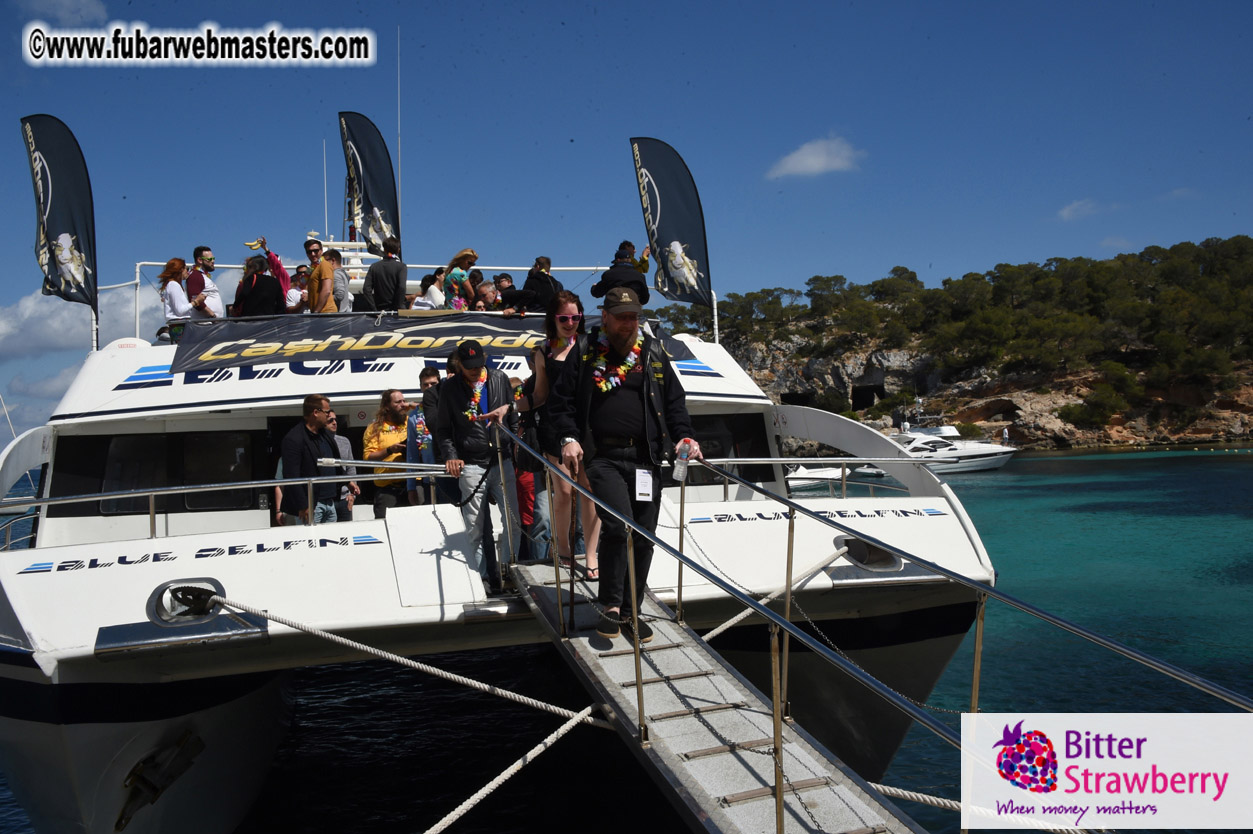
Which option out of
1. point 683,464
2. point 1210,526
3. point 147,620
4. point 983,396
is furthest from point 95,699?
point 983,396

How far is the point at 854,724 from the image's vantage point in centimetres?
597

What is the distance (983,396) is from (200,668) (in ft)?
197

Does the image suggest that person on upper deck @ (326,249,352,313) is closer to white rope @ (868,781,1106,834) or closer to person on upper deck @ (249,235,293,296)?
person on upper deck @ (249,235,293,296)

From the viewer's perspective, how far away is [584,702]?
379 inches

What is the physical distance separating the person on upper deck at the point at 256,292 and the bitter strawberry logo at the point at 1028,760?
731 cm

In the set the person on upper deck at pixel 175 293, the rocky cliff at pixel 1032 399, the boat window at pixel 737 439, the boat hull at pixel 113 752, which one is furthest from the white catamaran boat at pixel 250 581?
the rocky cliff at pixel 1032 399

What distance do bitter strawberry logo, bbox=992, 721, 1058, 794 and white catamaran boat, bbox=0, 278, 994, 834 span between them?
76 centimetres

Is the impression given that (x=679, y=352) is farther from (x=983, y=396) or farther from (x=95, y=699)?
(x=983, y=396)

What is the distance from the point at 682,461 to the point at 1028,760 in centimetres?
184

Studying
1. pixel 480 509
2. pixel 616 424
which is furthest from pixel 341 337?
pixel 616 424

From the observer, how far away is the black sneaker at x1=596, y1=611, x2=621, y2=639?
4.05 meters

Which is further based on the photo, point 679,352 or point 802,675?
point 679,352

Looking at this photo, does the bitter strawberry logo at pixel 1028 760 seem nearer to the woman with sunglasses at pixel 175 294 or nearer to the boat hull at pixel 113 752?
the boat hull at pixel 113 752

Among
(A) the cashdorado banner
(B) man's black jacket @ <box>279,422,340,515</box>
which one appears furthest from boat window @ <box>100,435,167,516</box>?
(B) man's black jacket @ <box>279,422,340,515</box>
